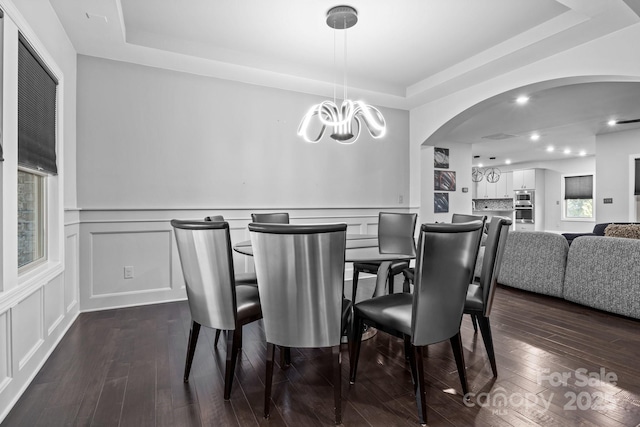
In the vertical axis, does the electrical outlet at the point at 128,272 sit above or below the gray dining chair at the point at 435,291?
below

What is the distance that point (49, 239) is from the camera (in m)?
2.59

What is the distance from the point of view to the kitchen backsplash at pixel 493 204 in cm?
1143

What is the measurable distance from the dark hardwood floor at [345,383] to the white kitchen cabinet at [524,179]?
29.5 ft

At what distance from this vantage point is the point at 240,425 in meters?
1.61

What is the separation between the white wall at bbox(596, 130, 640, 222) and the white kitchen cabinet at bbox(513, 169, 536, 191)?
153 inches

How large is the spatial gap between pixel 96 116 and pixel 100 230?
43.5 inches

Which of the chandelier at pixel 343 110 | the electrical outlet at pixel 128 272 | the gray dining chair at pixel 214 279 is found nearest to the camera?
the gray dining chair at pixel 214 279

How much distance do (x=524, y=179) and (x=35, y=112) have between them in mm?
11994

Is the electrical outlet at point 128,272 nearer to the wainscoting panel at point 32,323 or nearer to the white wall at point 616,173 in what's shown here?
the wainscoting panel at point 32,323

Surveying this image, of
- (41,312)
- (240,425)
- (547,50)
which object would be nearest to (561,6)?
(547,50)

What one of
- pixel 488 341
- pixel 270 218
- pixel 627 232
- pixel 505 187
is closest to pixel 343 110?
pixel 270 218

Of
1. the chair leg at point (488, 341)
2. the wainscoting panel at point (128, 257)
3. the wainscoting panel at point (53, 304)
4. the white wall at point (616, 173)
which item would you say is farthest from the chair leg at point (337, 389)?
the white wall at point (616, 173)

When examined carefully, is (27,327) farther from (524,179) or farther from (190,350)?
(524,179)

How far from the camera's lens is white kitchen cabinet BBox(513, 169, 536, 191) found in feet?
35.3
